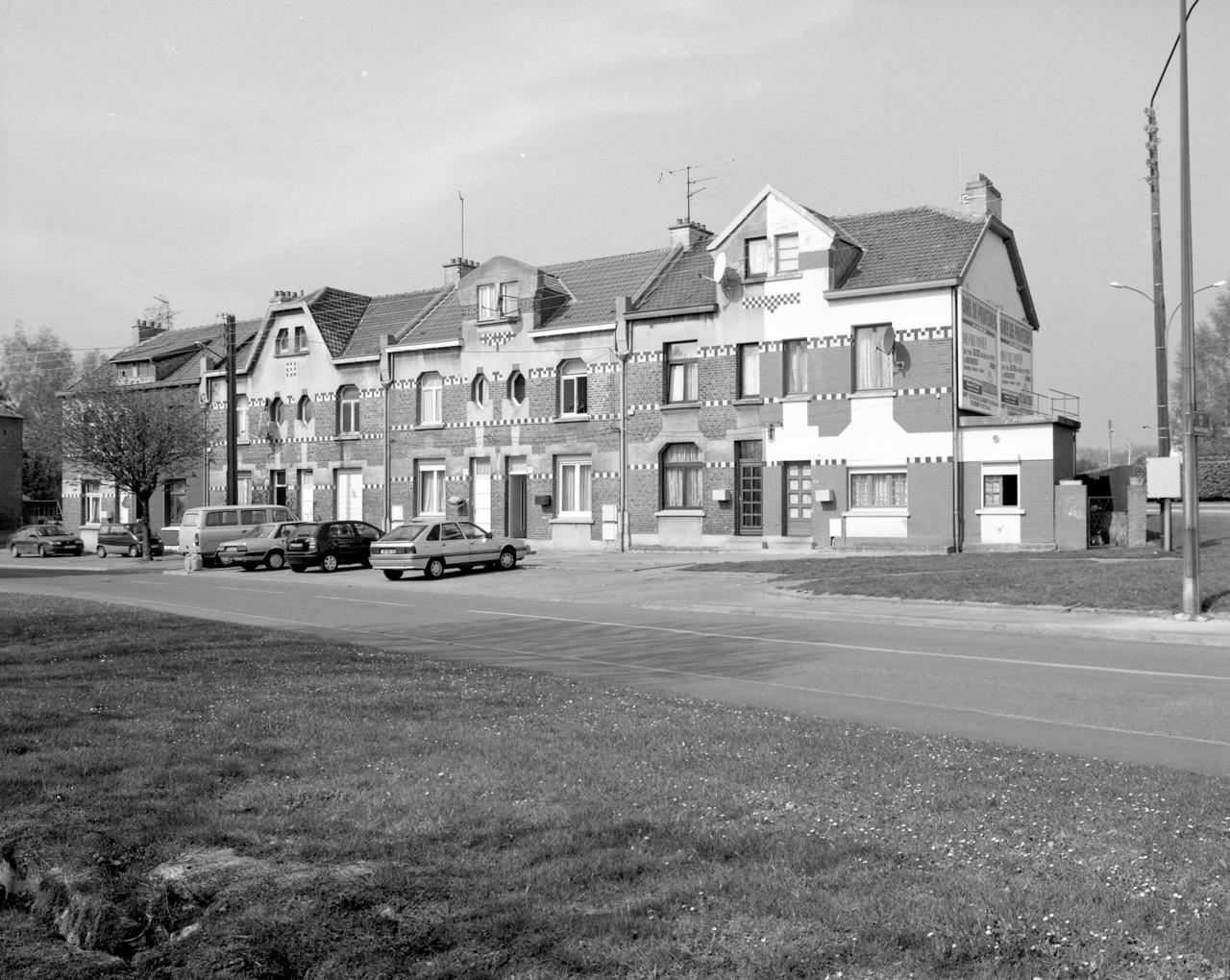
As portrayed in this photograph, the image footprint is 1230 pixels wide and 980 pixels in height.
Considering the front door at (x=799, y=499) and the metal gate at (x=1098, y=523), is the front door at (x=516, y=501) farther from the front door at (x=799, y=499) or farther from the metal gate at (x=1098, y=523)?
the metal gate at (x=1098, y=523)

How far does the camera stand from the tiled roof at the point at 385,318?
4816cm

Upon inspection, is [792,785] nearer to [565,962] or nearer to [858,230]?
[565,962]

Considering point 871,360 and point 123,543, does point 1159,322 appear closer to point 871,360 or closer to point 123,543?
point 871,360

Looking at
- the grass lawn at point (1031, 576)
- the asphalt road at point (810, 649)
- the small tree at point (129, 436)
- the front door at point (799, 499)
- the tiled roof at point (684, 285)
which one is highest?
the tiled roof at point (684, 285)

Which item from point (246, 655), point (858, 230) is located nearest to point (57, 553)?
point (858, 230)

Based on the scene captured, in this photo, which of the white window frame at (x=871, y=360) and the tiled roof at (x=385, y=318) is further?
the tiled roof at (x=385, y=318)

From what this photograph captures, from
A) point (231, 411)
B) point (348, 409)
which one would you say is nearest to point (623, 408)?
point (348, 409)

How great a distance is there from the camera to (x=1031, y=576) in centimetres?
2342

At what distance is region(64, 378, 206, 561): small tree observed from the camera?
152ft

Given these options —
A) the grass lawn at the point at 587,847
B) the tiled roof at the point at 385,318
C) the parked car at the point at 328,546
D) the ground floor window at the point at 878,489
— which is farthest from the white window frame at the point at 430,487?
the grass lawn at the point at 587,847

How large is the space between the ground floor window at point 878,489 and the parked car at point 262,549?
17807 millimetres

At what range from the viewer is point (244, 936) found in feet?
15.1

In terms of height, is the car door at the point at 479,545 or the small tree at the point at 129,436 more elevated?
the small tree at the point at 129,436

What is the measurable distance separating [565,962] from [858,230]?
118 ft
